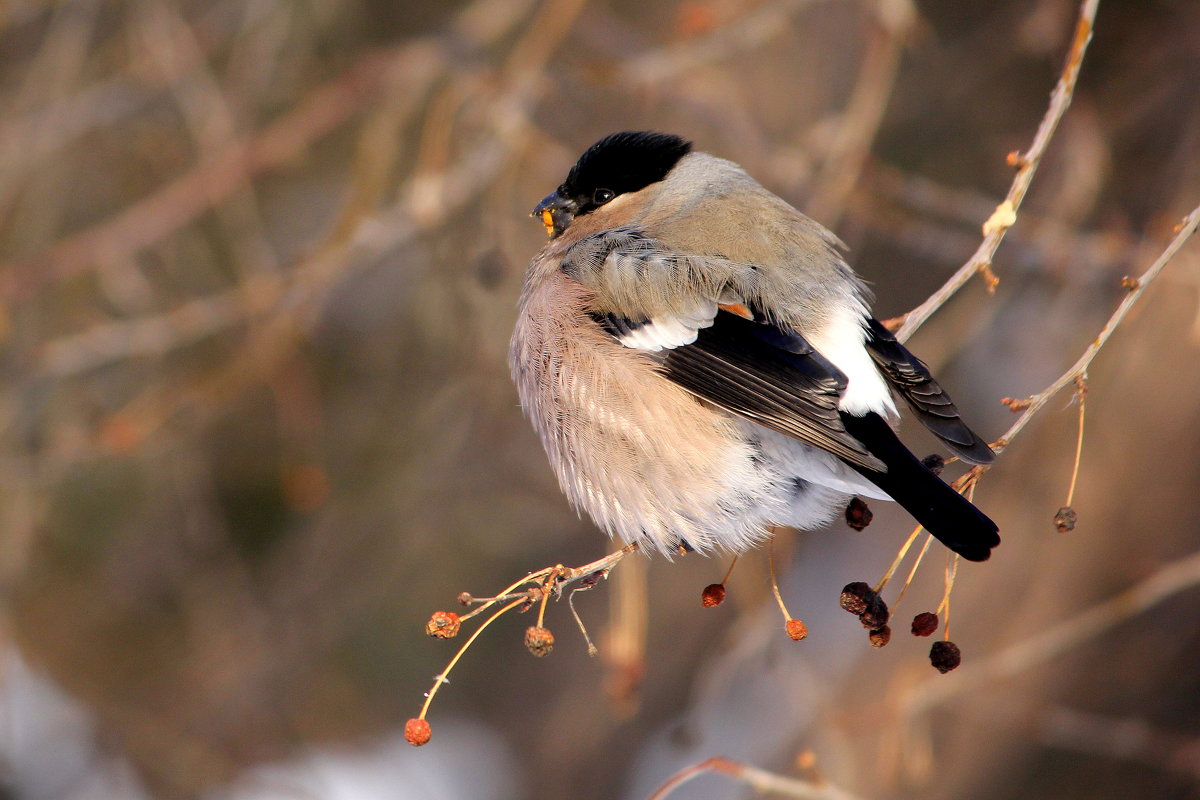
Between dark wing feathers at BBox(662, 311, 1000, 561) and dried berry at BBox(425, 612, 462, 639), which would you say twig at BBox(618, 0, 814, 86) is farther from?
dried berry at BBox(425, 612, 462, 639)

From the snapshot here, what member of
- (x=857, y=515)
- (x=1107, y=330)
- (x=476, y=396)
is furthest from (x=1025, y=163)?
(x=476, y=396)

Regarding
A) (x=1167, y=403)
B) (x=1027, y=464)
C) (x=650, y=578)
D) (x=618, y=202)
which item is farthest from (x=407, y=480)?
(x=1167, y=403)

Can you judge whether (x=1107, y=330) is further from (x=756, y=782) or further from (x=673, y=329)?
(x=756, y=782)

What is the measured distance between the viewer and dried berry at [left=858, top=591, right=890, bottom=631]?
5.33 ft

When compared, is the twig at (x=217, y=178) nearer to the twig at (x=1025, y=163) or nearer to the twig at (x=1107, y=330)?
Answer: the twig at (x=1025, y=163)

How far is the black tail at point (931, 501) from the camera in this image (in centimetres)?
158

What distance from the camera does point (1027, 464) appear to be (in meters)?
3.06

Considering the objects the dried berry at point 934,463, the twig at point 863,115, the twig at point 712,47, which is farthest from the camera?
the twig at point 712,47

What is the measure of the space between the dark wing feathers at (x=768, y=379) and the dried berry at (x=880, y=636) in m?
0.29

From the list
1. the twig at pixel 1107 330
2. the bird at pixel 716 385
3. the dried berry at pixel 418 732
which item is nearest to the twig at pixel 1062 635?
the bird at pixel 716 385

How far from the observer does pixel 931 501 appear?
5.37 ft

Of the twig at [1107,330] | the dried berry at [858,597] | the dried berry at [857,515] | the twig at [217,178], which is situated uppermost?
the twig at [217,178]

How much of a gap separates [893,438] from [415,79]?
1.97 meters

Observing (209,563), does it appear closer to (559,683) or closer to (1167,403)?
(559,683)
